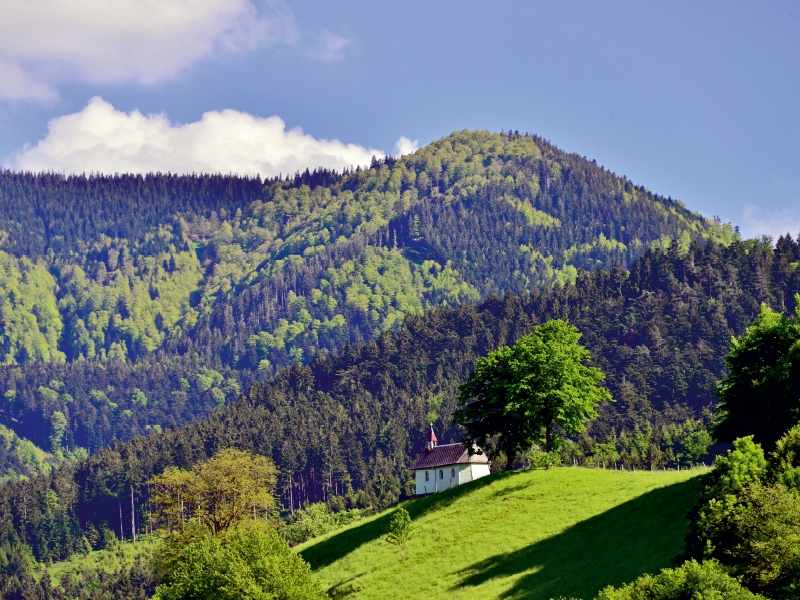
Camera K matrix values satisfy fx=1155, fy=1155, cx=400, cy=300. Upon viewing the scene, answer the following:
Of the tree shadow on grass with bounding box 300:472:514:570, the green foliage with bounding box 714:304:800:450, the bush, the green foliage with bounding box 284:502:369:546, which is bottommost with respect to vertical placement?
the green foliage with bounding box 284:502:369:546

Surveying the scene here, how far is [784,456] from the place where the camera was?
64.1 metres

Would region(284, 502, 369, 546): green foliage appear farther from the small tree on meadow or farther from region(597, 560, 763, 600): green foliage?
region(597, 560, 763, 600): green foliage

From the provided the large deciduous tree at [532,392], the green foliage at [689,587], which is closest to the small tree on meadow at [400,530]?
the large deciduous tree at [532,392]

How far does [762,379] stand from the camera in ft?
261

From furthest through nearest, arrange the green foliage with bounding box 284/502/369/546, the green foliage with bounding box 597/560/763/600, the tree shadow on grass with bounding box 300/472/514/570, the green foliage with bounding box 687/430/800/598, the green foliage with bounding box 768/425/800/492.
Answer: the green foliage with bounding box 284/502/369/546, the tree shadow on grass with bounding box 300/472/514/570, the green foliage with bounding box 768/425/800/492, the green foliage with bounding box 687/430/800/598, the green foliage with bounding box 597/560/763/600

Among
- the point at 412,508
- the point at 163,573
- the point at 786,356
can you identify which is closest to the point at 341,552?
the point at 412,508

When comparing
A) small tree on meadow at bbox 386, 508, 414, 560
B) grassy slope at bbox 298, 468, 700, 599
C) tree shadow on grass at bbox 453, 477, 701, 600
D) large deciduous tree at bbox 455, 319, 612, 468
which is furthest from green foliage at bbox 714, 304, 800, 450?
small tree on meadow at bbox 386, 508, 414, 560

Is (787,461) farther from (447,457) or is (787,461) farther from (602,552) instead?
(447,457)

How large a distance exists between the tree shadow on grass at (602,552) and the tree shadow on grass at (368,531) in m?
20.2

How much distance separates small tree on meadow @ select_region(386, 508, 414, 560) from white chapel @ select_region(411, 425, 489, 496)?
38.6m

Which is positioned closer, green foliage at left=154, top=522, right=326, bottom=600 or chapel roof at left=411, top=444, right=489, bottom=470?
green foliage at left=154, top=522, right=326, bottom=600

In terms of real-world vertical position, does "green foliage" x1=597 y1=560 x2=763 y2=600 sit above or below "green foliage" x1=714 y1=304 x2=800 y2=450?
below

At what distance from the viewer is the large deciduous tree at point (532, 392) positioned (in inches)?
4008

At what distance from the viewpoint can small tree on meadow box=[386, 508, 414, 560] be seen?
88812 mm
